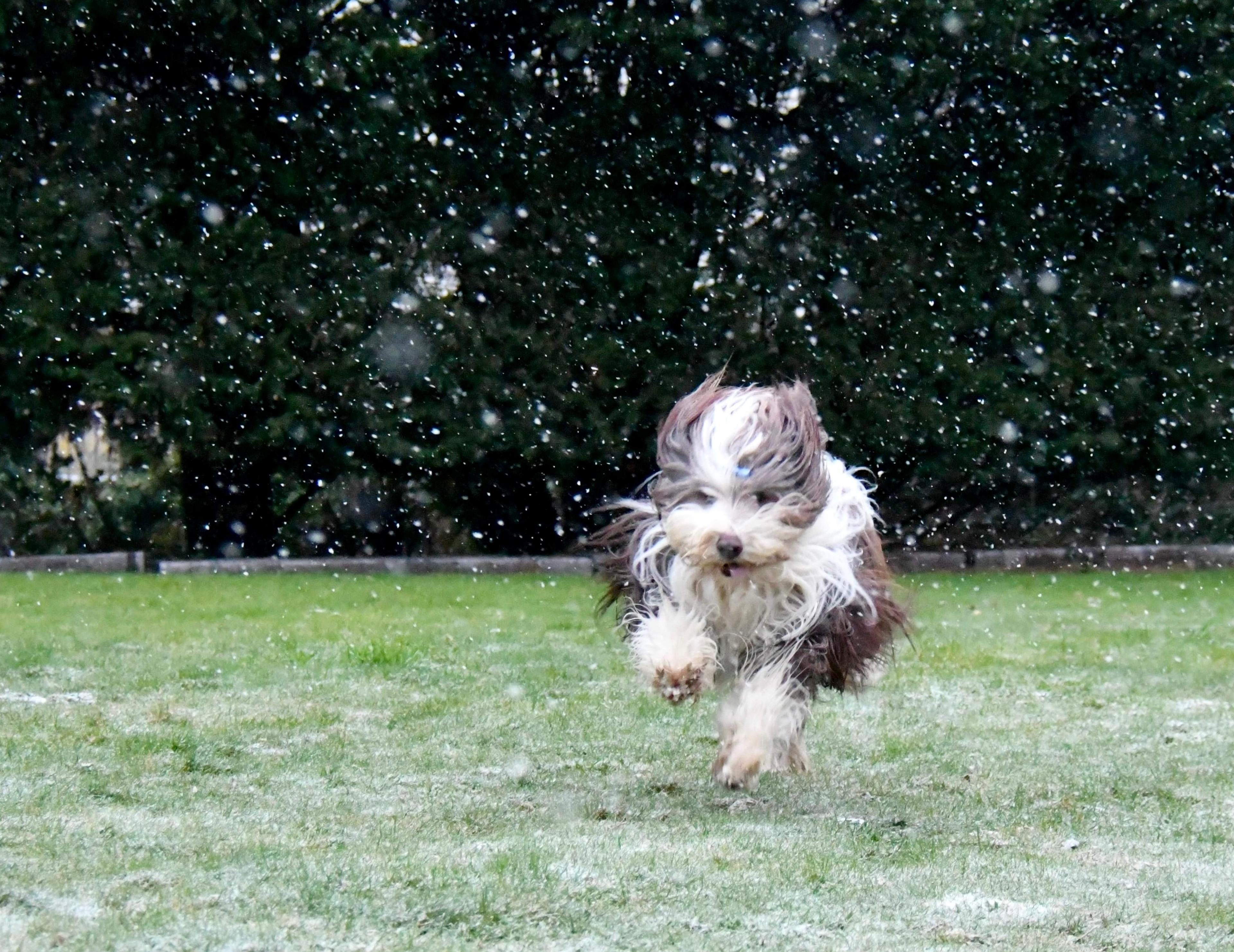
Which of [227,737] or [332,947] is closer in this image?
[332,947]

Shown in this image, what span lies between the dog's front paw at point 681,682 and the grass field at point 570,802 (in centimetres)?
30

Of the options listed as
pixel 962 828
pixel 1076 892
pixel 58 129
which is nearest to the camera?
pixel 1076 892

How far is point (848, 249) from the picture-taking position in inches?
576

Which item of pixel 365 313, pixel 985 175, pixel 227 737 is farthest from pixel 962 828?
pixel 985 175

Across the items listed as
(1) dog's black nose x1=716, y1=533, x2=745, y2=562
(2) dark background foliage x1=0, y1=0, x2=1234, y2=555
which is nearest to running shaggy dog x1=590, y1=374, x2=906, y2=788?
(1) dog's black nose x1=716, y1=533, x2=745, y2=562

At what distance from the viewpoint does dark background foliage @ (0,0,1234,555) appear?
13852 millimetres

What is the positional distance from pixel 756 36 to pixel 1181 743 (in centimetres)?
916

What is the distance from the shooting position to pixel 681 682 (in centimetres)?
509

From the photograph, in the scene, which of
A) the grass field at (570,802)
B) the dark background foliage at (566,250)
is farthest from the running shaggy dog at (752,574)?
the dark background foliage at (566,250)

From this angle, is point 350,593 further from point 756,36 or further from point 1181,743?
point 1181,743

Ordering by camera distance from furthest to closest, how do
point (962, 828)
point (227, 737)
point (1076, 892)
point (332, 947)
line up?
point (227, 737) < point (962, 828) < point (1076, 892) < point (332, 947)

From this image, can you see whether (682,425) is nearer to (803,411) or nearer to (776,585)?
(803,411)

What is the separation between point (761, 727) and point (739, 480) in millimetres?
738

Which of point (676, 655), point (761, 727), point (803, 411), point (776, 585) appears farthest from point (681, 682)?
point (803, 411)
